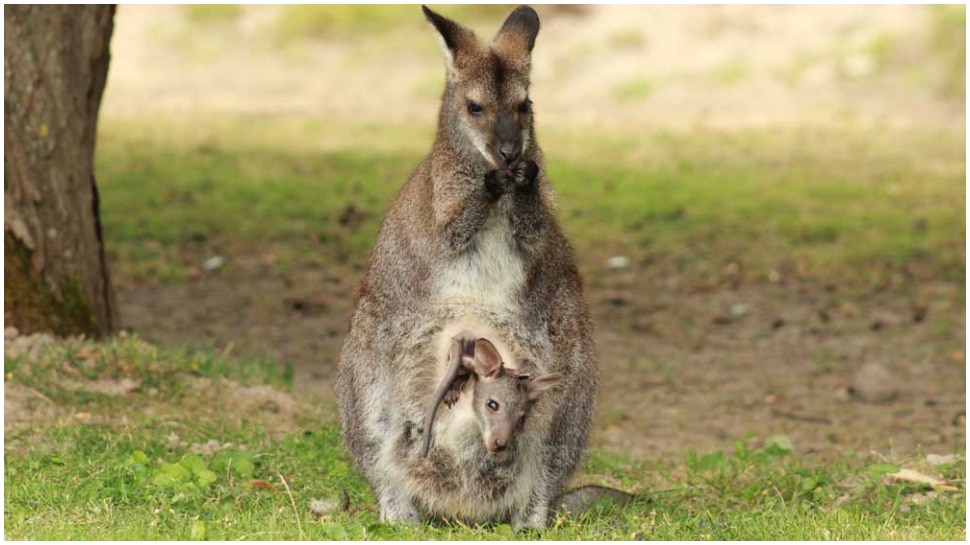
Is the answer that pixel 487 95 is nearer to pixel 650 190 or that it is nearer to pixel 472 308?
pixel 472 308

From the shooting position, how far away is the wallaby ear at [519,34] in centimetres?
570

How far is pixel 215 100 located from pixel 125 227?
306 inches

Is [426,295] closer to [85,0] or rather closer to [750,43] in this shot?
[85,0]

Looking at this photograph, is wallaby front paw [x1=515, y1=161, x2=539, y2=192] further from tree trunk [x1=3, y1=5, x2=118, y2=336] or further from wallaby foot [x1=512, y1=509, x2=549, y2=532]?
tree trunk [x1=3, y1=5, x2=118, y2=336]

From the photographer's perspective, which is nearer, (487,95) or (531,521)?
(487,95)

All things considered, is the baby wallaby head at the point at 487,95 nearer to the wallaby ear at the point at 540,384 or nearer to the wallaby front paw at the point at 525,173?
the wallaby front paw at the point at 525,173

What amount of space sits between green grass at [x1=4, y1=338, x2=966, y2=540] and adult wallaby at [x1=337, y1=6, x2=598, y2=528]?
200mm

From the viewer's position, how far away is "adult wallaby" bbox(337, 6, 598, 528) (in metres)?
5.52

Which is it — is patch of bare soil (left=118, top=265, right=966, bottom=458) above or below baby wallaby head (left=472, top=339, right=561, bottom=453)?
below

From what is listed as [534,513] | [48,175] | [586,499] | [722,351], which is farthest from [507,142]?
[722,351]

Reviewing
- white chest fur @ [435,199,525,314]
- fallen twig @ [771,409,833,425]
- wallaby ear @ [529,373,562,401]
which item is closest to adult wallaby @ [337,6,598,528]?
white chest fur @ [435,199,525,314]

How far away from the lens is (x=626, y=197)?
14.2 metres

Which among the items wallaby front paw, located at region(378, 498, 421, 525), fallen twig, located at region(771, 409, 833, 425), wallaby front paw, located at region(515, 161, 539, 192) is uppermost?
wallaby front paw, located at region(515, 161, 539, 192)

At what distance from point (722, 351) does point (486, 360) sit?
505cm
